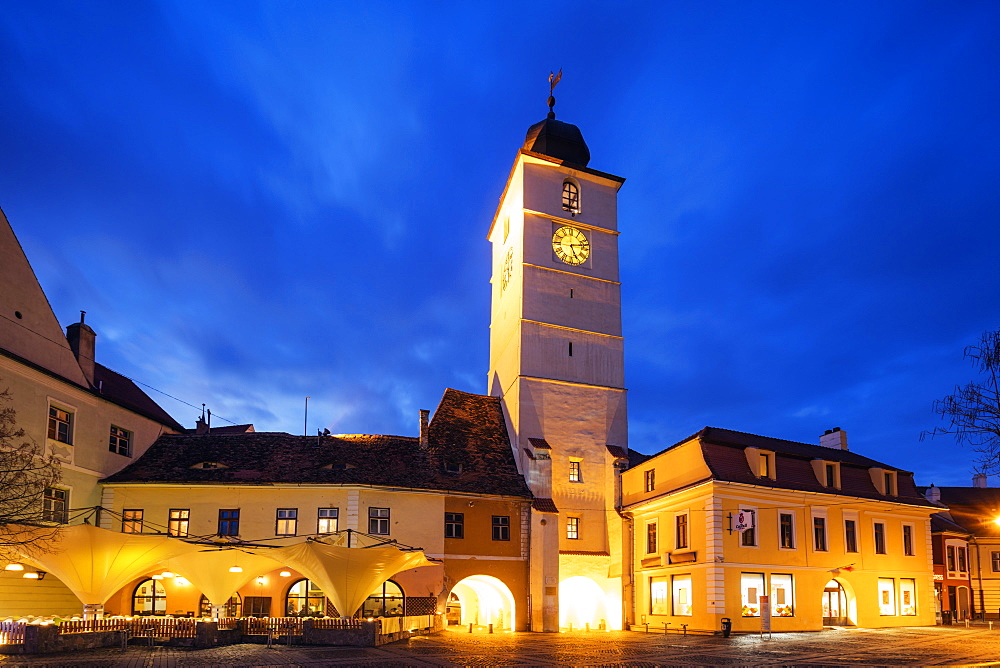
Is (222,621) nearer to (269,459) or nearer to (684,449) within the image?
(269,459)

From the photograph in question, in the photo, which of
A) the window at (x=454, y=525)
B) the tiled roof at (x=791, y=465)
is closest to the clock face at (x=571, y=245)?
the tiled roof at (x=791, y=465)

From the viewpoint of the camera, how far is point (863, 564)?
1364 inches

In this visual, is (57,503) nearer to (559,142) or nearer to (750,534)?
(750,534)

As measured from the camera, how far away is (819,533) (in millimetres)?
34125

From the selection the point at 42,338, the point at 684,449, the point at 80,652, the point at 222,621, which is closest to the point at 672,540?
the point at 684,449

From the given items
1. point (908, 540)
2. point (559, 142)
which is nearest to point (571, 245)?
point (559, 142)

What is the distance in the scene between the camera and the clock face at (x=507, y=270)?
146 ft

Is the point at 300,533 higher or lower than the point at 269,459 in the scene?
lower

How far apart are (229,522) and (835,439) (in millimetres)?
31455

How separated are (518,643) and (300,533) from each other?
34.9ft

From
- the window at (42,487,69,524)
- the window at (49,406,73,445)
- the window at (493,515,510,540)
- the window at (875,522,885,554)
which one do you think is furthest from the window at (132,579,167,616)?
the window at (875,522,885,554)

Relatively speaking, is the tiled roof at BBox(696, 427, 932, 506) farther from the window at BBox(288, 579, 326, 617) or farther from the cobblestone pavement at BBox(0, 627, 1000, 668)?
the window at BBox(288, 579, 326, 617)

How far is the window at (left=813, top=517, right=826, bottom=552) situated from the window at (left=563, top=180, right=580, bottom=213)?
20207 mm

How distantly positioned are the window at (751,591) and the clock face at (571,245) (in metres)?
18.6
